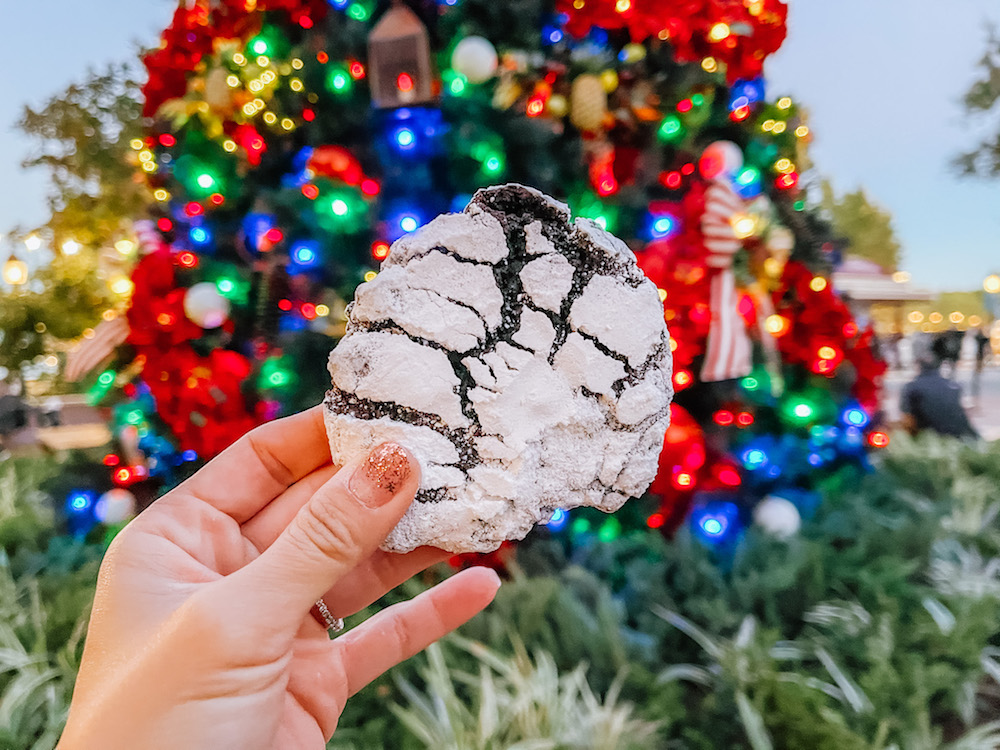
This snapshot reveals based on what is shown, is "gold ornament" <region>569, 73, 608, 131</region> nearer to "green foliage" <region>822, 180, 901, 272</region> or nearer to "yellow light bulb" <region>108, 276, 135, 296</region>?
"yellow light bulb" <region>108, 276, 135, 296</region>

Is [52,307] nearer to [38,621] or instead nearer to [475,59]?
[38,621]

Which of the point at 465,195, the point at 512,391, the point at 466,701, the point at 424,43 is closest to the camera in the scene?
the point at 512,391

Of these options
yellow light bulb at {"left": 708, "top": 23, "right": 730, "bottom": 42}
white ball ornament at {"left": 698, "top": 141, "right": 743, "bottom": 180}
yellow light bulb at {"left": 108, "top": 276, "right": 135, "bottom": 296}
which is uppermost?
yellow light bulb at {"left": 708, "top": 23, "right": 730, "bottom": 42}

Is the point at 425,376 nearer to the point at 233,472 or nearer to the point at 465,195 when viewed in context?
the point at 233,472

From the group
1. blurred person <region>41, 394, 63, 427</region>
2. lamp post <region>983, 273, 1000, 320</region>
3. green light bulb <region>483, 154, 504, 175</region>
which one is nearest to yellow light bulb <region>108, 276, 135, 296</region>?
green light bulb <region>483, 154, 504, 175</region>

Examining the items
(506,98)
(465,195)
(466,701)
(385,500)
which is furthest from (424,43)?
(466,701)

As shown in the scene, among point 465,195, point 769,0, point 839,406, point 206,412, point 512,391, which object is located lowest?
point 839,406
